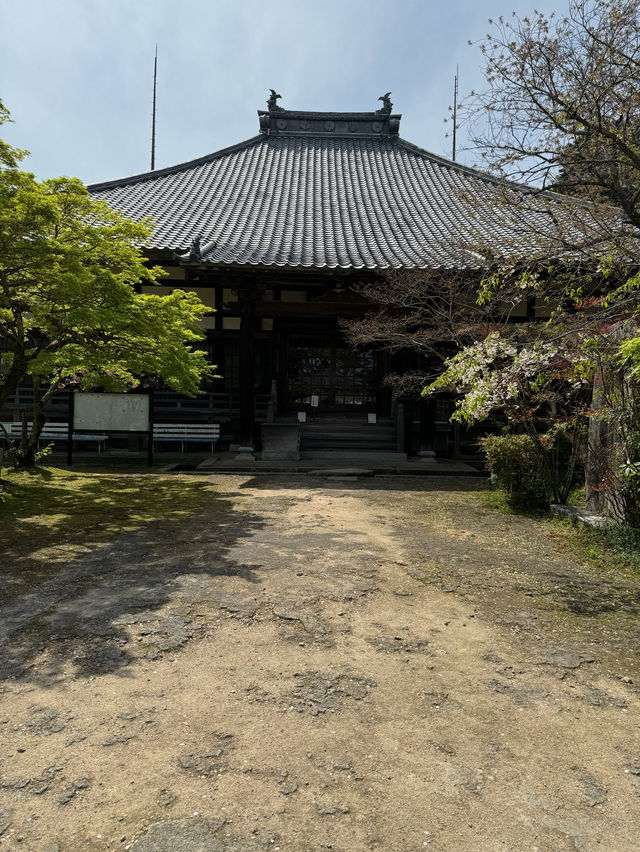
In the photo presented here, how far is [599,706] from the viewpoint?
2732 mm

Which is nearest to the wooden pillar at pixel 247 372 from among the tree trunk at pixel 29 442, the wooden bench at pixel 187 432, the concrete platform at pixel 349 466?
the wooden bench at pixel 187 432

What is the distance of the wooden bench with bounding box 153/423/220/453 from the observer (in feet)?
40.2

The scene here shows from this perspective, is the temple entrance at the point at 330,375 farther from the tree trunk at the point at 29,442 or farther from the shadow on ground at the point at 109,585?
the shadow on ground at the point at 109,585

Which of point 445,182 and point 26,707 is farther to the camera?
point 445,182

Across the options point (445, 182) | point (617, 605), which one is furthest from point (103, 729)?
point (445, 182)

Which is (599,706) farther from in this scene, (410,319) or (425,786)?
(410,319)

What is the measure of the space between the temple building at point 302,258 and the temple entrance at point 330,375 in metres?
0.03

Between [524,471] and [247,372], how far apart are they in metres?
6.89

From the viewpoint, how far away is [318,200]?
51.3ft

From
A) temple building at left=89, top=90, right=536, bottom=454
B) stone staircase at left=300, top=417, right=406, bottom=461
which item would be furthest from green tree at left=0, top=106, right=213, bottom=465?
stone staircase at left=300, top=417, right=406, bottom=461

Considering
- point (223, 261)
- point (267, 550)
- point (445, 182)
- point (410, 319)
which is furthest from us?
point (445, 182)

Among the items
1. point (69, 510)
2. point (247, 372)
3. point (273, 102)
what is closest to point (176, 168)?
point (273, 102)

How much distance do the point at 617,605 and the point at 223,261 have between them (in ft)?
30.5

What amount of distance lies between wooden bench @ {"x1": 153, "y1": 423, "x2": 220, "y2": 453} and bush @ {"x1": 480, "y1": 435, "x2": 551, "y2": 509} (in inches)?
275
